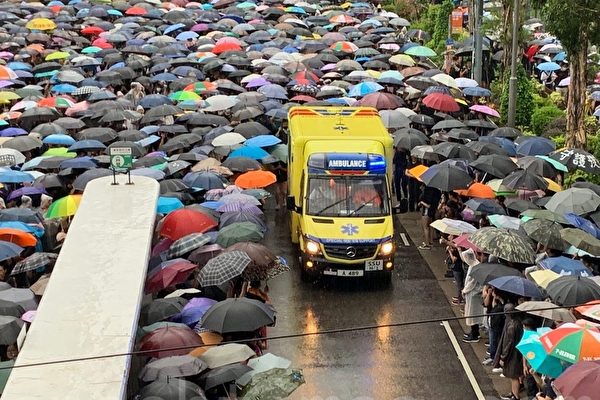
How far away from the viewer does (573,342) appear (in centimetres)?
1040

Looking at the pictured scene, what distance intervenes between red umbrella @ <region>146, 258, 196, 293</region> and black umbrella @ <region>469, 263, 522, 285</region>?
4192mm

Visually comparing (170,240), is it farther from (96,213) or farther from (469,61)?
(469,61)

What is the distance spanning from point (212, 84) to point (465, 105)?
746cm

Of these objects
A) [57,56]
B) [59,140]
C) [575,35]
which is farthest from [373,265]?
[57,56]

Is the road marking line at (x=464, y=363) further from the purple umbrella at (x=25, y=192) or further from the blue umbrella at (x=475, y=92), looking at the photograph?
the blue umbrella at (x=475, y=92)

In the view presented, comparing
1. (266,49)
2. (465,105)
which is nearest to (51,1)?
(266,49)

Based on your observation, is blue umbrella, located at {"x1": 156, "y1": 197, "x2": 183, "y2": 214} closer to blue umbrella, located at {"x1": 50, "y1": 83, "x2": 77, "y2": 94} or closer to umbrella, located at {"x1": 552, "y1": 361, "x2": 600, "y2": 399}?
umbrella, located at {"x1": 552, "y1": 361, "x2": 600, "y2": 399}

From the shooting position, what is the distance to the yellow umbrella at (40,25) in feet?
122

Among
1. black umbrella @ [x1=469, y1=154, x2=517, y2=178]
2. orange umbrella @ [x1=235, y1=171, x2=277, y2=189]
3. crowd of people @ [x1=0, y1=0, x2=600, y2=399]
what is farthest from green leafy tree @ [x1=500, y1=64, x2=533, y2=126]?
orange umbrella @ [x1=235, y1=171, x2=277, y2=189]

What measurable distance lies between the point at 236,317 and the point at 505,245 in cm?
454

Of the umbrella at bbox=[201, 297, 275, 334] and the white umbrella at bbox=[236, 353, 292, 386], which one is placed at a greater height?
the umbrella at bbox=[201, 297, 275, 334]

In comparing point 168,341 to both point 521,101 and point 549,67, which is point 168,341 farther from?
point 549,67

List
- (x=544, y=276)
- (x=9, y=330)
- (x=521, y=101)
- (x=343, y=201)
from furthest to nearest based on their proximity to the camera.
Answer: (x=521, y=101) < (x=343, y=201) < (x=544, y=276) < (x=9, y=330)

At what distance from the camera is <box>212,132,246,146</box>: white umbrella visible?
818 inches
